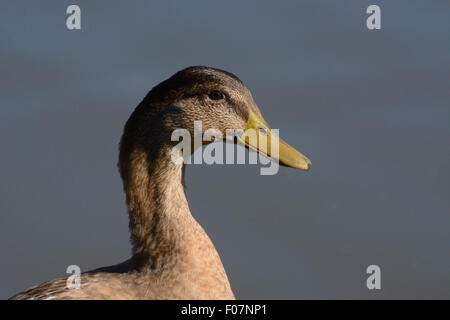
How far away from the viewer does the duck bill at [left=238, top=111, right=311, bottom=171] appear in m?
3.72

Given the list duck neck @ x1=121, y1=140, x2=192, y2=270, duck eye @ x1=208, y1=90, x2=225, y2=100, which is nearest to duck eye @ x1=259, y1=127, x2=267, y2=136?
duck eye @ x1=208, y1=90, x2=225, y2=100

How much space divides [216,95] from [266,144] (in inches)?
13.3

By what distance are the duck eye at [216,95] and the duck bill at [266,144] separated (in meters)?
0.17

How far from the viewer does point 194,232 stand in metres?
3.71

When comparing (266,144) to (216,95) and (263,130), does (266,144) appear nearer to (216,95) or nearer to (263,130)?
(263,130)

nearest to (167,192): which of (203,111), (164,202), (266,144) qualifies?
(164,202)

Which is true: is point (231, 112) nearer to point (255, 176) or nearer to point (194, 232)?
point (194, 232)

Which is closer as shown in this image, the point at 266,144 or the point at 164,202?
the point at 164,202

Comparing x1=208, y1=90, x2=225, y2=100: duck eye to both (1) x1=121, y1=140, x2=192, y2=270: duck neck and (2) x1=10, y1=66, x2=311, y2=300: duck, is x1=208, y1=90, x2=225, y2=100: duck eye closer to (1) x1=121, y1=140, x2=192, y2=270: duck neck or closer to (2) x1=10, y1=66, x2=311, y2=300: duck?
(2) x1=10, y1=66, x2=311, y2=300: duck

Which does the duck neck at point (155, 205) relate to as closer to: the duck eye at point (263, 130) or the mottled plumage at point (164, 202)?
the mottled plumage at point (164, 202)

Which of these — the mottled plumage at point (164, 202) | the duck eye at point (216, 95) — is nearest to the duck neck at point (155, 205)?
the mottled plumage at point (164, 202)

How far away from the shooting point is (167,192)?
3641 mm

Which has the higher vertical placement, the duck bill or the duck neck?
the duck bill
